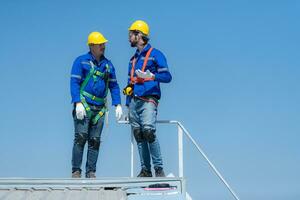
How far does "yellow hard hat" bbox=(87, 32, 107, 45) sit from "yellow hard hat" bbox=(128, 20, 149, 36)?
0.54 m

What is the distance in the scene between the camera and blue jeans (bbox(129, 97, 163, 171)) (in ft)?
28.4

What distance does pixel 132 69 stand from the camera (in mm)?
9094

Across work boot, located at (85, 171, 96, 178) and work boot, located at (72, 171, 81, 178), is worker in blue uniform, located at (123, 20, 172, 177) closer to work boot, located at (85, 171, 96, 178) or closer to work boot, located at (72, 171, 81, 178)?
work boot, located at (85, 171, 96, 178)

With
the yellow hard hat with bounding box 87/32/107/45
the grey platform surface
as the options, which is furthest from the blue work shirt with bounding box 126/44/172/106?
the grey platform surface

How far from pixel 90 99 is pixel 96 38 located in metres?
1.00

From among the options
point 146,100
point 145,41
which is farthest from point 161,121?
point 145,41

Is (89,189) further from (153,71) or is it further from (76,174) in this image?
(153,71)

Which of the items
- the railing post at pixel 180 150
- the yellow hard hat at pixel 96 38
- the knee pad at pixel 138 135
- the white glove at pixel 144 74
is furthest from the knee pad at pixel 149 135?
the yellow hard hat at pixel 96 38

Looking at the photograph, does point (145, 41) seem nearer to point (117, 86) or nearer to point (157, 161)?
point (117, 86)

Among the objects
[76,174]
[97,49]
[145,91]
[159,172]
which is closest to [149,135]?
[159,172]

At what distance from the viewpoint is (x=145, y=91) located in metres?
Answer: 8.74

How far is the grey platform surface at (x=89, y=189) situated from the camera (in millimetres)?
7223

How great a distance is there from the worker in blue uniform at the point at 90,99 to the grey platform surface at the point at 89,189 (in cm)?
126

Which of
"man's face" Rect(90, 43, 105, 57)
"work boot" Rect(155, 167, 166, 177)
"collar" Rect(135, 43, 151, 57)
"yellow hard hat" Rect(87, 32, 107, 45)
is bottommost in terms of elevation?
"work boot" Rect(155, 167, 166, 177)
